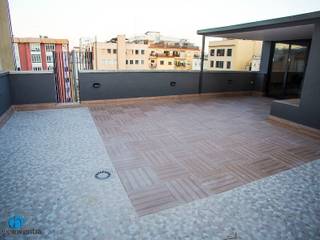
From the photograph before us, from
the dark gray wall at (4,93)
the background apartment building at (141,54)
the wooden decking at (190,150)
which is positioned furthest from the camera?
the background apartment building at (141,54)

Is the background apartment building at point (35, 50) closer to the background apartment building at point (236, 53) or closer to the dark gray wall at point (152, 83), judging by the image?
the background apartment building at point (236, 53)

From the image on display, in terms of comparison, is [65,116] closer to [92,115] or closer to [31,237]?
[92,115]

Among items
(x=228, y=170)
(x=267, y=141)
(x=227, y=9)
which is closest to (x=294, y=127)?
(x=267, y=141)

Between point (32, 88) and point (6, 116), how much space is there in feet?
3.53

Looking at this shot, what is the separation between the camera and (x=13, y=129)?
4.02 m

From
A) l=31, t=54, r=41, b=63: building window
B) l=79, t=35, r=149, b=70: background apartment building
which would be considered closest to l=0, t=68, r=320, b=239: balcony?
l=31, t=54, r=41, b=63: building window

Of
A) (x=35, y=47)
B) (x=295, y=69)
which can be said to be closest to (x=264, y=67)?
(x=295, y=69)

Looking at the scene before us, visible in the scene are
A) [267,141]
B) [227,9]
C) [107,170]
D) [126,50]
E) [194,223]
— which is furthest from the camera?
[126,50]

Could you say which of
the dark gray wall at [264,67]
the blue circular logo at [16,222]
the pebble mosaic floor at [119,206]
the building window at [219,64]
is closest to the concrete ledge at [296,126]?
the pebble mosaic floor at [119,206]

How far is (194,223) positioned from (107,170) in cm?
129

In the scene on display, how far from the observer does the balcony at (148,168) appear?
71.1 inches

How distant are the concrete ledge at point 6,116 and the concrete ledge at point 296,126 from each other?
5637mm

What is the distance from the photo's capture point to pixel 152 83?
6.68 meters

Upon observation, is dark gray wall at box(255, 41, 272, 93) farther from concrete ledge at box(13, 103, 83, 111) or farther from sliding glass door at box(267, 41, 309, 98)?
concrete ledge at box(13, 103, 83, 111)
